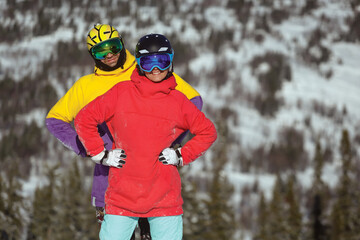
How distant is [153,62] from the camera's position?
14.5ft

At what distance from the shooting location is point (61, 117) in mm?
5133

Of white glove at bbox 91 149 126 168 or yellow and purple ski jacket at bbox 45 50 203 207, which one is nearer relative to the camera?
white glove at bbox 91 149 126 168

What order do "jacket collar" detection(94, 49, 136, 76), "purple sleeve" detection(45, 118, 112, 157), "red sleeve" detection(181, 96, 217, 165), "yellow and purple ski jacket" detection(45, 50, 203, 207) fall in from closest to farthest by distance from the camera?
1. "red sleeve" detection(181, 96, 217, 165)
2. "purple sleeve" detection(45, 118, 112, 157)
3. "yellow and purple ski jacket" detection(45, 50, 203, 207)
4. "jacket collar" detection(94, 49, 136, 76)

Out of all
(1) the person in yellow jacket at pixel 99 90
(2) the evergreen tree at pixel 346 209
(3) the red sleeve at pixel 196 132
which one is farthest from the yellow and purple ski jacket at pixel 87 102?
(2) the evergreen tree at pixel 346 209

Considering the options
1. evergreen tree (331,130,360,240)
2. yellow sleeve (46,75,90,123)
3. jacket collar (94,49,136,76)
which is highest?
jacket collar (94,49,136,76)

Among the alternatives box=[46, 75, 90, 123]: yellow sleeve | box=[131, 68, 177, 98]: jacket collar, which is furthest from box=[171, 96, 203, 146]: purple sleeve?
box=[46, 75, 90, 123]: yellow sleeve

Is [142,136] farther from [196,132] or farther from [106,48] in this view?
[106,48]

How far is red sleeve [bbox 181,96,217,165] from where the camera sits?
14.7 feet

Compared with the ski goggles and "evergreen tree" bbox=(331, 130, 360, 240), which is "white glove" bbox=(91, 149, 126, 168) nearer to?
the ski goggles

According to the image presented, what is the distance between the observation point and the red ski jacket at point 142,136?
14.3 feet

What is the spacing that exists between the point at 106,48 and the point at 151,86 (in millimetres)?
1071

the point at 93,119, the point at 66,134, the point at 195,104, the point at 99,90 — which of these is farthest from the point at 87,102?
the point at 195,104

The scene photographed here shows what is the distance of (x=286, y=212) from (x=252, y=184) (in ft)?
405

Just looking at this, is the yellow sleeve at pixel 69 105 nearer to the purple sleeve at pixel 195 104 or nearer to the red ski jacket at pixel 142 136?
the red ski jacket at pixel 142 136
